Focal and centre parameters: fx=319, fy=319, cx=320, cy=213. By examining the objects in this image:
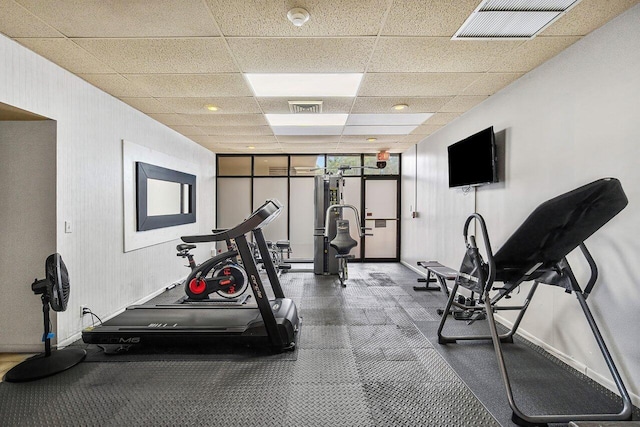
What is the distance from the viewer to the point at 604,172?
2.28m

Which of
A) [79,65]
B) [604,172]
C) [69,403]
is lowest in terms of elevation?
[69,403]

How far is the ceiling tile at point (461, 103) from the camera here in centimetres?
375

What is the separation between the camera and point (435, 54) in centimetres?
265

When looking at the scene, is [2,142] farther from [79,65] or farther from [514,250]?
[514,250]

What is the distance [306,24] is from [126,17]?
3.92ft

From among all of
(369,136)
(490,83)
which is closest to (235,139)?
(369,136)

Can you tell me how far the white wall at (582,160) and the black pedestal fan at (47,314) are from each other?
4048 millimetres

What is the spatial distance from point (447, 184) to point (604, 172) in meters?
2.66

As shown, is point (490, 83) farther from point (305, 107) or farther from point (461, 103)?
point (305, 107)

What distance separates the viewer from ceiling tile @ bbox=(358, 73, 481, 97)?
3086 mm

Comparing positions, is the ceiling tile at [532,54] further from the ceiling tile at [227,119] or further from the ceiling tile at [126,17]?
the ceiling tile at [227,119]

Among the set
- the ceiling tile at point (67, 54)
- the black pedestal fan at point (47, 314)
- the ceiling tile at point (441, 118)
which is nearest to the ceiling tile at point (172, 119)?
the ceiling tile at point (67, 54)

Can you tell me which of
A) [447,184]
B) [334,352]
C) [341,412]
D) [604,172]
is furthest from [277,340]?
[447,184]

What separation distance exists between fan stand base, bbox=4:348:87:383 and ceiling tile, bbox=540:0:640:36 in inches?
177
